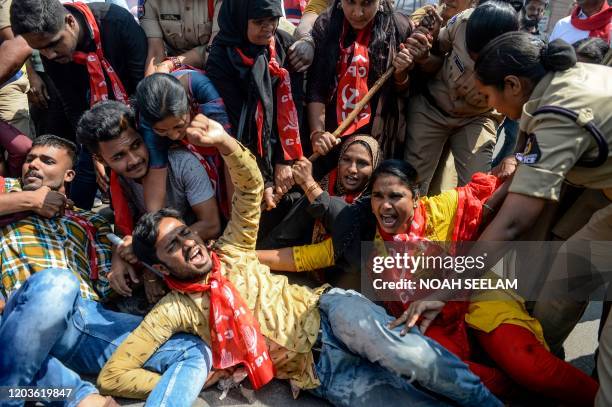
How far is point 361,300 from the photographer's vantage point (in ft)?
7.70

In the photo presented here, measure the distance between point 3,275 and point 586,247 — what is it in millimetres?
2844

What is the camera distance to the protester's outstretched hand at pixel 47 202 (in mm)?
2723

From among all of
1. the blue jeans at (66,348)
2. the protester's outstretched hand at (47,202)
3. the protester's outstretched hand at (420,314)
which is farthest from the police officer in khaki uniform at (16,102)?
the protester's outstretched hand at (420,314)

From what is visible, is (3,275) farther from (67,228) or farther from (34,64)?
(34,64)

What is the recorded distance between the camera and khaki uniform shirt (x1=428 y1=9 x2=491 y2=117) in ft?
10.2

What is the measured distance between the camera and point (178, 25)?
3334 millimetres

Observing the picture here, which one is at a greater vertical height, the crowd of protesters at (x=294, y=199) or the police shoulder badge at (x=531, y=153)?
the police shoulder badge at (x=531, y=153)

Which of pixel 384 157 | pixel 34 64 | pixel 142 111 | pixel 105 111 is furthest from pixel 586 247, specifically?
pixel 34 64

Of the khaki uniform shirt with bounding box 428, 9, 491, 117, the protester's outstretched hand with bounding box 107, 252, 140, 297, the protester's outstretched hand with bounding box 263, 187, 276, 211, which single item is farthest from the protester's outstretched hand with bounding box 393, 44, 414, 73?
the protester's outstretched hand with bounding box 107, 252, 140, 297

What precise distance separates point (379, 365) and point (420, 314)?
288 millimetres

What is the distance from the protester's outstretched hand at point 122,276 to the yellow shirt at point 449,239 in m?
0.87

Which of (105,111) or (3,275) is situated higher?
(105,111)

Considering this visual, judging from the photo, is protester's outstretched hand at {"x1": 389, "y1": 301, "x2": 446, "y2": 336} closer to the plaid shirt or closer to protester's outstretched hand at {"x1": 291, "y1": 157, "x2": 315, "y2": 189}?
protester's outstretched hand at {"x1": 291, "y1": 157, "x2": 315, "y2": 189}
